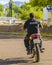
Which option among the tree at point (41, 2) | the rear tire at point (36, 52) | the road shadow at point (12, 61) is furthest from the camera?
the tree at point (41, 2)

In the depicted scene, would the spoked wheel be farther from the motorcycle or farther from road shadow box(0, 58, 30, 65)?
road shadow box(0, 58, 30, 65)

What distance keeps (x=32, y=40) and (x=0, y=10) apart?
10801cm

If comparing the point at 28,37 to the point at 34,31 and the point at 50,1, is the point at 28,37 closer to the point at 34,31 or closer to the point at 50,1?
the point at 34,31

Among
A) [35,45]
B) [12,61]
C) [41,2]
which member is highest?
[41,2]

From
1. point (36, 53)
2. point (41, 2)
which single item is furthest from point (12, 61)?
point (41, 2)

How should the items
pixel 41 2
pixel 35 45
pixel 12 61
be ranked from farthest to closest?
1. pixel 41 2
2. pixel 12 61
3. pixel 35 45

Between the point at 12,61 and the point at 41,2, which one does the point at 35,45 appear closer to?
the point at 12,61

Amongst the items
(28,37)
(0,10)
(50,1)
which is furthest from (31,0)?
(0,10)

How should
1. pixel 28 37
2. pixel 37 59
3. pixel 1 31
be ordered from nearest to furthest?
pixel 37 59
pixel 28 37
pixel 1 31

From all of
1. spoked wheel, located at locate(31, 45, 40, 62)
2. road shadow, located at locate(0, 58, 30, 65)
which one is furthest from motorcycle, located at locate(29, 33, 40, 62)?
road shadow, located at locate(0, 58, 30, 65)

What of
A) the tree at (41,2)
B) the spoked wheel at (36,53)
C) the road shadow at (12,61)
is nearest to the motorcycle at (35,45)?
the spoked wheel at (36,53)

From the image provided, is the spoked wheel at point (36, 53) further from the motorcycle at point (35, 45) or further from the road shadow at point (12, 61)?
the road shadow at point (12, 61)

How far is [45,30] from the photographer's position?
96.5 feet

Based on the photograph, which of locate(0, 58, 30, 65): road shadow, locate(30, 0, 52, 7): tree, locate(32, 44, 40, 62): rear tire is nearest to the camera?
locate(32, 44, 40, 62): rear tire
